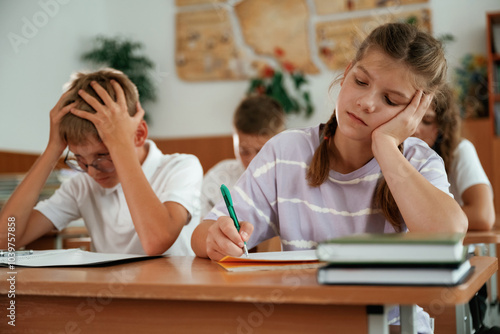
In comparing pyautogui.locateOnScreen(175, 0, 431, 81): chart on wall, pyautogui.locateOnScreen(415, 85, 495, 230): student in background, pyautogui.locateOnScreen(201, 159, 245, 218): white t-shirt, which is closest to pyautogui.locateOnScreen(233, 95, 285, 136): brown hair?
pyautogui.locateOnScreen(201, 159, 245, 218): white t-shirt

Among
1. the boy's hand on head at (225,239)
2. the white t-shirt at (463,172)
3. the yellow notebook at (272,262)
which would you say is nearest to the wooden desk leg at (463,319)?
the yellow notebook at (272,262)

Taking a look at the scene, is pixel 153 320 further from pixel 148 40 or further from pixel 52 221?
pixel 148 40

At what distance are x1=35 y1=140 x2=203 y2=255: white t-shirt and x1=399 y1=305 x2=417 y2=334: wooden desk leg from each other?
969mm

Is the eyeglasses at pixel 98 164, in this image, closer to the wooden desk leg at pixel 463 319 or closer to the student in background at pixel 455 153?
the wooden desk leg at pixel 463 319

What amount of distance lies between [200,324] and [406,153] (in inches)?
29.1

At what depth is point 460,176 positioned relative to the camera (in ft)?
7.43

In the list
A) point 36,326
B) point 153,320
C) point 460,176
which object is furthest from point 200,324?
point 460,176

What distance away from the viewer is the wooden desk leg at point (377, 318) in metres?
0.73

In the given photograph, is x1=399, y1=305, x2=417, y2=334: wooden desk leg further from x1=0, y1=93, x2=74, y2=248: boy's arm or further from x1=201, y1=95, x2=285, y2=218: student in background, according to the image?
x1=201, y1=95, x2=285, y2=218: student in background

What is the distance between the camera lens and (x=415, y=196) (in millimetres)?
1094

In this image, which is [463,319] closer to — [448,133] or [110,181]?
[110,181]

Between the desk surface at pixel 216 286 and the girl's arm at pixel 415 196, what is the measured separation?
95 mm

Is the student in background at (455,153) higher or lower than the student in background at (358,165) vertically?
lower

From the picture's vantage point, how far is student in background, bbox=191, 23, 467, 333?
1.19 meters
